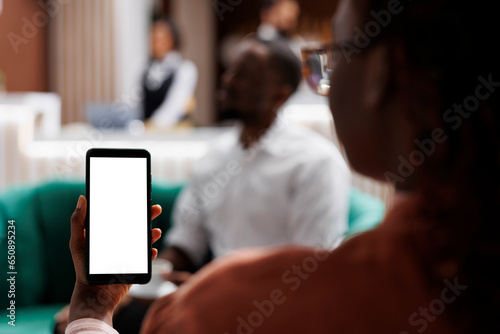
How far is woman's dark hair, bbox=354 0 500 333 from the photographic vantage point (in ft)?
1.06

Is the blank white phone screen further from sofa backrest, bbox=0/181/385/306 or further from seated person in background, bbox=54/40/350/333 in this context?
seated person in background, bbox=54/40/350/333

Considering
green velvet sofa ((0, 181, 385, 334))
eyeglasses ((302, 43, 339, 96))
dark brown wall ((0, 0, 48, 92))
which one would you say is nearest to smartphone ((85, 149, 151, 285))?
eyeglasses ((302, 43, 339, 96))

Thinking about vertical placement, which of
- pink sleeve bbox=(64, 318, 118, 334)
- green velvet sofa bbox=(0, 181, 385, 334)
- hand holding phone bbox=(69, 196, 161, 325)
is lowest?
green velvet sofa bbox=(0, 181, 385, 334)

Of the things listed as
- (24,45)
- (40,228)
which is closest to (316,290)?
(40,228)

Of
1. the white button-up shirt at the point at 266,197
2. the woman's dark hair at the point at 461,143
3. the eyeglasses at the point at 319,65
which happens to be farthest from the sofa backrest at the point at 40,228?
the woman's dark hair at the point at 461,143

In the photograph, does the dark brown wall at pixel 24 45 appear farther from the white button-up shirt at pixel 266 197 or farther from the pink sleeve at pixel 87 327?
the pink sleeve at pixel 87 327

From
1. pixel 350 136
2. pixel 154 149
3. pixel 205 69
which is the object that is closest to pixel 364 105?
pixel 350 136

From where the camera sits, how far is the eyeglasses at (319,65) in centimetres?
39

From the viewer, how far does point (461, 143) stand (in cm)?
33

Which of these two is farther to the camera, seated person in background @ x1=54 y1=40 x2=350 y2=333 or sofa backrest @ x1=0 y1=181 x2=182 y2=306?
seated person in background @ x1=54 y1=40 x2=350 y2=333

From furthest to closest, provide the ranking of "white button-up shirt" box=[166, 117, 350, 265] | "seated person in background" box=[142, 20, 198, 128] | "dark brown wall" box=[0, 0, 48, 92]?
"dark brown wall" box=[0, 0, 48, 92] < "seated person in background" box=[142, 20, 198, 128] < "white button-up shirt" box=[166, 117, 350, 265]

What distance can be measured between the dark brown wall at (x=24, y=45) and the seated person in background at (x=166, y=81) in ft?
4.39

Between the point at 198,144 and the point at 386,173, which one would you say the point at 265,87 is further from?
the point at 386,173

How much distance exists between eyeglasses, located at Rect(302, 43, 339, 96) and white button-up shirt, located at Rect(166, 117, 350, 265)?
3.68 feet
